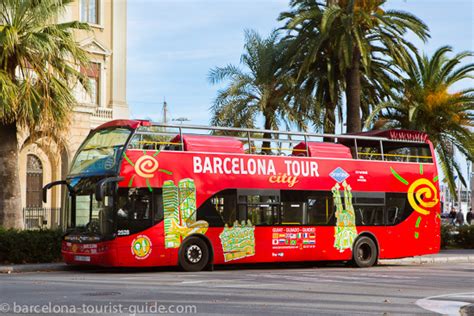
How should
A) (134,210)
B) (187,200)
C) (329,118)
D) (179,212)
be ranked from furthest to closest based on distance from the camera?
(329,118), (187,200), (179,212), (134,210)

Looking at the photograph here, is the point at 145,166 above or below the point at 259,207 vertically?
above

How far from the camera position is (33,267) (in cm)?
2064

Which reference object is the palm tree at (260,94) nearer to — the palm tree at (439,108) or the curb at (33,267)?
the palm tree at (439,108)

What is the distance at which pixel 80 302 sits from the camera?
12266mm

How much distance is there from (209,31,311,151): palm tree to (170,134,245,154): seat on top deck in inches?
466

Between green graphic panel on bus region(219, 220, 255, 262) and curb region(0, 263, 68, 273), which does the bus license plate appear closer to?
curb region(0, 263, 68, 273)

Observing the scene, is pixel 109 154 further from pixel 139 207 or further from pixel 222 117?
pixel 222 117

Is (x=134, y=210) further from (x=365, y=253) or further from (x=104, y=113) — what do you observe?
(x=104, y=113)

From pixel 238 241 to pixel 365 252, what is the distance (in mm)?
4718

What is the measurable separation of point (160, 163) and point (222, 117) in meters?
14.9

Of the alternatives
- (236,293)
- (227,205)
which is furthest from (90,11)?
(236,293)

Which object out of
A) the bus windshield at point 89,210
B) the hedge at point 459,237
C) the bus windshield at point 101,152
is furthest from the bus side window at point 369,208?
the hedge at point 459,237

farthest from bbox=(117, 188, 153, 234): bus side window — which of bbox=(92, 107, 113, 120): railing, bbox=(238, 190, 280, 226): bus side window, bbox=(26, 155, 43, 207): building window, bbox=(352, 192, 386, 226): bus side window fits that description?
bbox=(92, 107, 113, 120): railing

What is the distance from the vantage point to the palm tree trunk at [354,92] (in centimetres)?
3064
